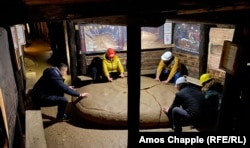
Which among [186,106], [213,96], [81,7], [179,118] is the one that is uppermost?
[81,7]

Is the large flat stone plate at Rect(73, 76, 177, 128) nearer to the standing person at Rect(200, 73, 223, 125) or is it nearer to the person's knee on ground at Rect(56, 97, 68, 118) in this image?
the person's knee on ground at Rect(56, 97, 68, 118)

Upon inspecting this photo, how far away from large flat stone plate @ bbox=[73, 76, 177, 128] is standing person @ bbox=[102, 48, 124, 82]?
1.88 ft

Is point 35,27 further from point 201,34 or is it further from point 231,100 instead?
point 231,100

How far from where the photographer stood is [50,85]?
633cm

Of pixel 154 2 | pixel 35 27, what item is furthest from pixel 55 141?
pixel 35 27

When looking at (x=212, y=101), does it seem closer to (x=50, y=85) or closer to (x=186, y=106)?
(x=186, y=106)

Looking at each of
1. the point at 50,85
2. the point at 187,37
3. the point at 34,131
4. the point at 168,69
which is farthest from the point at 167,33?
the point at 34,131

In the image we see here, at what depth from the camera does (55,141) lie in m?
5.57

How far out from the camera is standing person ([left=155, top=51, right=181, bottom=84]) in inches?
316

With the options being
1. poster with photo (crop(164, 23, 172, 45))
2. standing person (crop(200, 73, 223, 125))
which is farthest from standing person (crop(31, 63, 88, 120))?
poster with photo (crop(164, 23, 172, 45))

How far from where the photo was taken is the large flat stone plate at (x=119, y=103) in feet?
19.8

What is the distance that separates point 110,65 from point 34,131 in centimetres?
398

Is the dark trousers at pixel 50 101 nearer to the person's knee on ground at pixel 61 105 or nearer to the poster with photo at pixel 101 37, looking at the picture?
the person's knee on ground at pixel 61 105

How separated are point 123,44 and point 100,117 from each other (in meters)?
3.81
